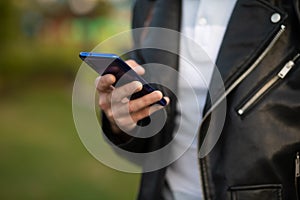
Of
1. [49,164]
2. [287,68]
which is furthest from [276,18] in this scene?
[49,164]

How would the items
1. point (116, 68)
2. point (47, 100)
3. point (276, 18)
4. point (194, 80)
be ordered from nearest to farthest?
point (116, 68)
point (276, 18)
point (194, 80)
point (47, 100)

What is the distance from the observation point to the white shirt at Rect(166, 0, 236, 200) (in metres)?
1.24

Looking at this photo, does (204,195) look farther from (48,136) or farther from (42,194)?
(48,136)

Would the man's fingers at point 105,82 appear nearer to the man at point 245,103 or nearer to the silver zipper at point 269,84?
the man at point 245,103

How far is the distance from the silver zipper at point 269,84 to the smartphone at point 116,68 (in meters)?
0.18

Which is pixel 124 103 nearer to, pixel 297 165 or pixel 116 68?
pixel 116 68

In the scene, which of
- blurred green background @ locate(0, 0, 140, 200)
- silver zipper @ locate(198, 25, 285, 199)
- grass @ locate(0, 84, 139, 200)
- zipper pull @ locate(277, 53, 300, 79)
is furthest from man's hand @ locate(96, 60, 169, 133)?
grass @ locate(0, 84, 139, 200)

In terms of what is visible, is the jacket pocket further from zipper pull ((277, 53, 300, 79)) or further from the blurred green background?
the blurred green background

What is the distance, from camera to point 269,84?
3.61 ft

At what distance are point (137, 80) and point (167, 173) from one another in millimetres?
370

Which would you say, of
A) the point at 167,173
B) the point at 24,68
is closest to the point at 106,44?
the point at 167,173

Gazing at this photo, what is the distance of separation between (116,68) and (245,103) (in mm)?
299

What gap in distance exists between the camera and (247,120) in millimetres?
1106

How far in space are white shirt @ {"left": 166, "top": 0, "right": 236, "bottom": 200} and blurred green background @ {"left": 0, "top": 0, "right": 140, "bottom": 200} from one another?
24.5 inches
